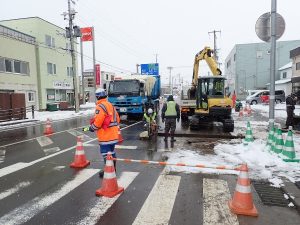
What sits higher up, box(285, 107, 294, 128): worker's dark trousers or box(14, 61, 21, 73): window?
box(14, 61, 21, 73): window

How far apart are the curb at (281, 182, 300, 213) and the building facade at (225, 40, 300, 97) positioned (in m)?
52.7

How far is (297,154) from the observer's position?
27.9 feet

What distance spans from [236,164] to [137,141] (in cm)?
472

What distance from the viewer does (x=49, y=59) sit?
3497 cm

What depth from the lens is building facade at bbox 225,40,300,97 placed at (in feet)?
188

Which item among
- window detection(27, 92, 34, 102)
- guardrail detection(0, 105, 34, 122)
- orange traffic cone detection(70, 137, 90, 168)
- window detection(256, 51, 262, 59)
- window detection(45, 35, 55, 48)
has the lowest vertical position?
orange traffic cone detection(70, 137, 90, 168)

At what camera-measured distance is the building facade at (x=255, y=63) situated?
188ft

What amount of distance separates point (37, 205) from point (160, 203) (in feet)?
7.05

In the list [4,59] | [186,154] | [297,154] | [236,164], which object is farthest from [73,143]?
[4,59]

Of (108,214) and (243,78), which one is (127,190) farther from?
(243,78)

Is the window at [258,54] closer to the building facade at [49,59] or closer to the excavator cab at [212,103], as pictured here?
the building facade at [49,59]

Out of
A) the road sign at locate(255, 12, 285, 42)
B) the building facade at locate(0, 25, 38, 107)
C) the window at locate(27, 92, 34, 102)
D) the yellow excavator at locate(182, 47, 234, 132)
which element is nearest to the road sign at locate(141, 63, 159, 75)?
the building facade at locate(0, 25, 38, 107)

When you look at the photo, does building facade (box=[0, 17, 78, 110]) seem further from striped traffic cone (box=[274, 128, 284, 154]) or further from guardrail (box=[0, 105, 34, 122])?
striped traffic cone (box=[274, 128, 284, 154])

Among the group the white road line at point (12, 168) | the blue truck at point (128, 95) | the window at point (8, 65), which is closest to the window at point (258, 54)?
the blue truck at point (128, 95)
